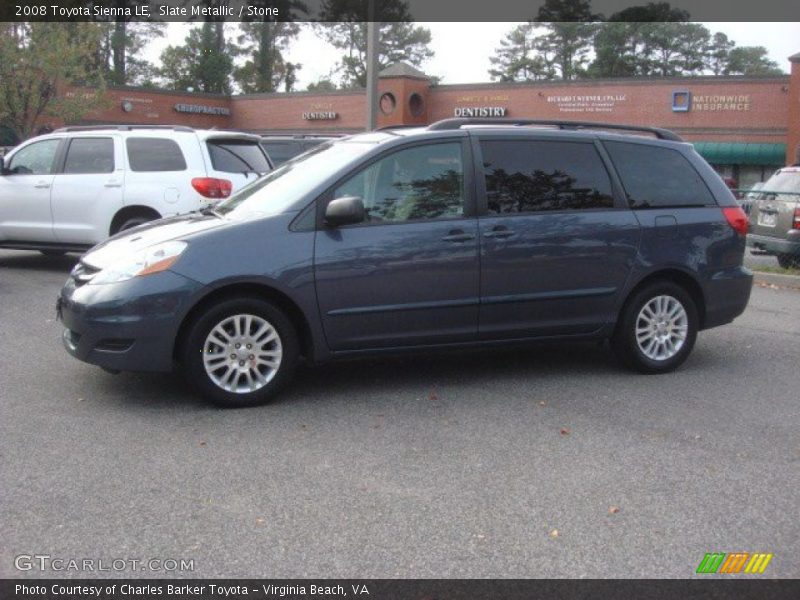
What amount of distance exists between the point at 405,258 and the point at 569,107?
1382 inches

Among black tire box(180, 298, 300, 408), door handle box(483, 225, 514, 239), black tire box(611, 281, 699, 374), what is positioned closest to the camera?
black tire box(180, 298, 300, 408)

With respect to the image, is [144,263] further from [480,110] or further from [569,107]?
[480,110]

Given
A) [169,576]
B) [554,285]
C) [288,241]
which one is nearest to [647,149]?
[554,285]

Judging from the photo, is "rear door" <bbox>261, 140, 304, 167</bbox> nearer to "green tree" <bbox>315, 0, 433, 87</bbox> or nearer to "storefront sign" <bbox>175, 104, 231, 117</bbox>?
"storefront sign" <bbox>175, 104, 231, 117</bbox>

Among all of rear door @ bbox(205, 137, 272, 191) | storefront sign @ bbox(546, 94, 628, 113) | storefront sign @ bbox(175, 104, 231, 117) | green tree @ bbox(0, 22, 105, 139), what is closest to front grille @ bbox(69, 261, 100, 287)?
rear door @ bbox(205, 137, 272, 191)

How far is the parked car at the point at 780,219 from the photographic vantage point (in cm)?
1271

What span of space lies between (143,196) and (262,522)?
7996 millimetres

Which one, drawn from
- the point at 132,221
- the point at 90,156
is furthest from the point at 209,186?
the point at 90,156

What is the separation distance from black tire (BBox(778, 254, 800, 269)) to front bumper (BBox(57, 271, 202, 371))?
1003cm

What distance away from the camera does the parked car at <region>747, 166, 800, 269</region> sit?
1271 centimetres

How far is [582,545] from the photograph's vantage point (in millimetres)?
3959

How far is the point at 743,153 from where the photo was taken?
3619 centimetres
